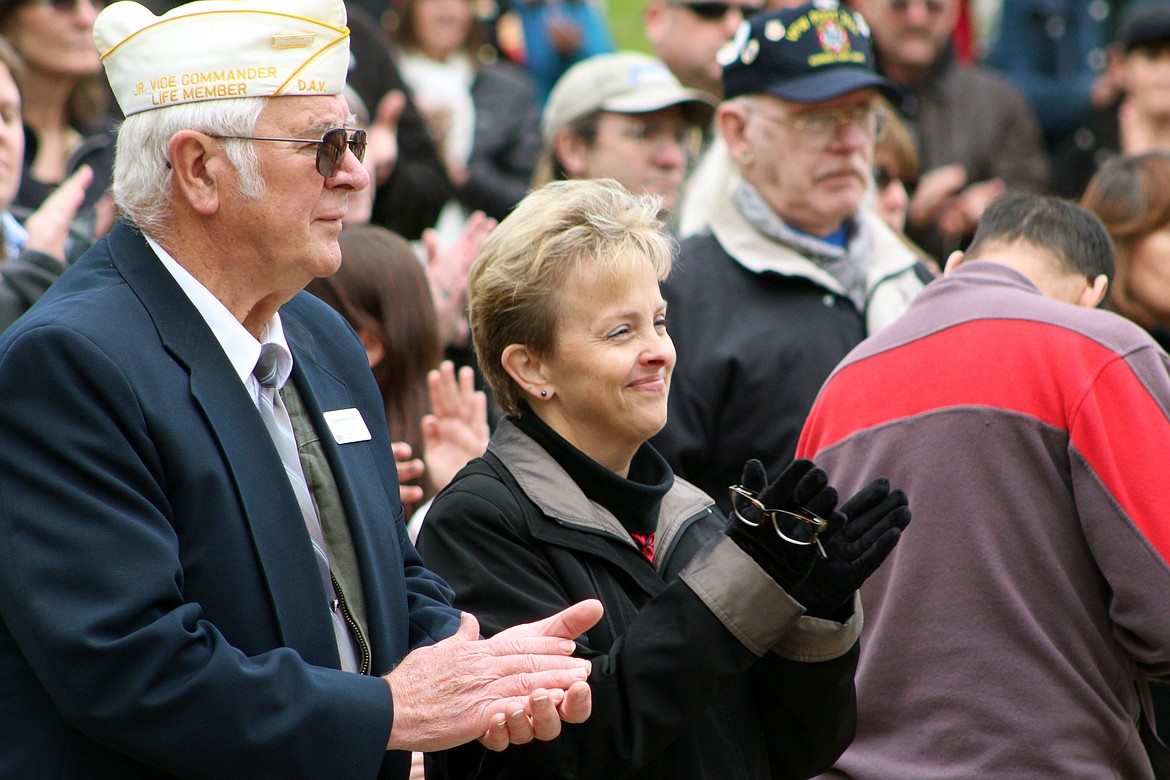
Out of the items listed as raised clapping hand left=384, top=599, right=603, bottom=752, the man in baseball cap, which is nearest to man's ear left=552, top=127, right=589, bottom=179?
the man in baseball cap

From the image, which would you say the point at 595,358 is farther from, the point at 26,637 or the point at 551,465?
the point at 26,637

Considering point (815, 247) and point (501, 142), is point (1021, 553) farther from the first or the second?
point (501, 142)

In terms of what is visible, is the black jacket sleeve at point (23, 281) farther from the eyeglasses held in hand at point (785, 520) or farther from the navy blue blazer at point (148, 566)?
the eyeglasses held in hand at point (785, 520)

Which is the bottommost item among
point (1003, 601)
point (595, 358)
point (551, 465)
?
point (1003, 601)

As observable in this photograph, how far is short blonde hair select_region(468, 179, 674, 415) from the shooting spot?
285cm

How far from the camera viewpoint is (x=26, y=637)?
77.3 inches

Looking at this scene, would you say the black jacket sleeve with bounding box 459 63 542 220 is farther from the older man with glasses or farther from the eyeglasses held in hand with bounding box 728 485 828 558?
the eyeglasses held in hand with bounding box 728 485 828 558

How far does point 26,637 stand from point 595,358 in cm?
126

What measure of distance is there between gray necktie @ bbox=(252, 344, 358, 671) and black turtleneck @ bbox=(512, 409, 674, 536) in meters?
0.60

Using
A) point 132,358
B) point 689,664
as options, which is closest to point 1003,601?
point 689,664

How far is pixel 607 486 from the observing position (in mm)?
2801

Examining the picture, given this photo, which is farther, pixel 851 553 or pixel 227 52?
pixel 851 553

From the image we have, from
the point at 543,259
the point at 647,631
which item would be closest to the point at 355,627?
the point at 647,631

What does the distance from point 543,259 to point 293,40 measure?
0.72 meters
